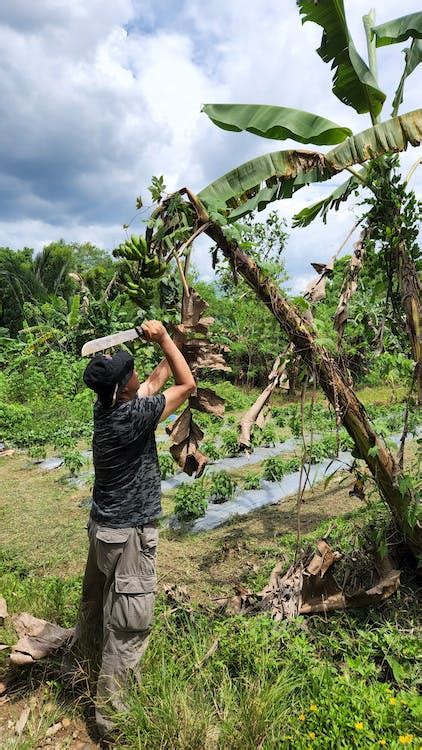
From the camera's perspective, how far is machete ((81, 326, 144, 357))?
7.43 ft

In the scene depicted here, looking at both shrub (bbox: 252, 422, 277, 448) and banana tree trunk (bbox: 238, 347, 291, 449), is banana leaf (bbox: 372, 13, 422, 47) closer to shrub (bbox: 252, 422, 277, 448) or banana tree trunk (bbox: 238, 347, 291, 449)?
banana tree trunk (bbox: 238, 347, 291, 449)

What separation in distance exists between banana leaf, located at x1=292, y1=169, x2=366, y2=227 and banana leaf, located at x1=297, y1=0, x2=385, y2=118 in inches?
22.5

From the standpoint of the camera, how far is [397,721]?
2.02 metres

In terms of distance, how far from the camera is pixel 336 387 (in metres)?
3.18

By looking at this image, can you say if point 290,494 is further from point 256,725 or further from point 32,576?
point 256,725

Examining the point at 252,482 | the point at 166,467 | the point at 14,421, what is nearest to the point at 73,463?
the point at 166,467

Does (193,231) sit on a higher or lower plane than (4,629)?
higher

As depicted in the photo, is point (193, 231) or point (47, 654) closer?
point (47, 654)

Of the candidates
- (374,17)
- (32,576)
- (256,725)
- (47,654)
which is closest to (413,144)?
(374,17)

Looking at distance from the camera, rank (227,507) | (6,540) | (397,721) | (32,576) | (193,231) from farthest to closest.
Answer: (227,507) < (6,540) < (32,576) < (193,231) < (397,721)

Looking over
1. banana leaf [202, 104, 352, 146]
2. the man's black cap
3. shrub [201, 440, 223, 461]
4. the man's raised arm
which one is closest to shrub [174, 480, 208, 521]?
shrub [201, 440, 223, 461]

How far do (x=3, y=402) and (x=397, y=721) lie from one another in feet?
36.8

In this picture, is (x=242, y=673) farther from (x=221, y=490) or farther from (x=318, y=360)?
(x=221, y=490)

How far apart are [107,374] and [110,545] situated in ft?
2.74
